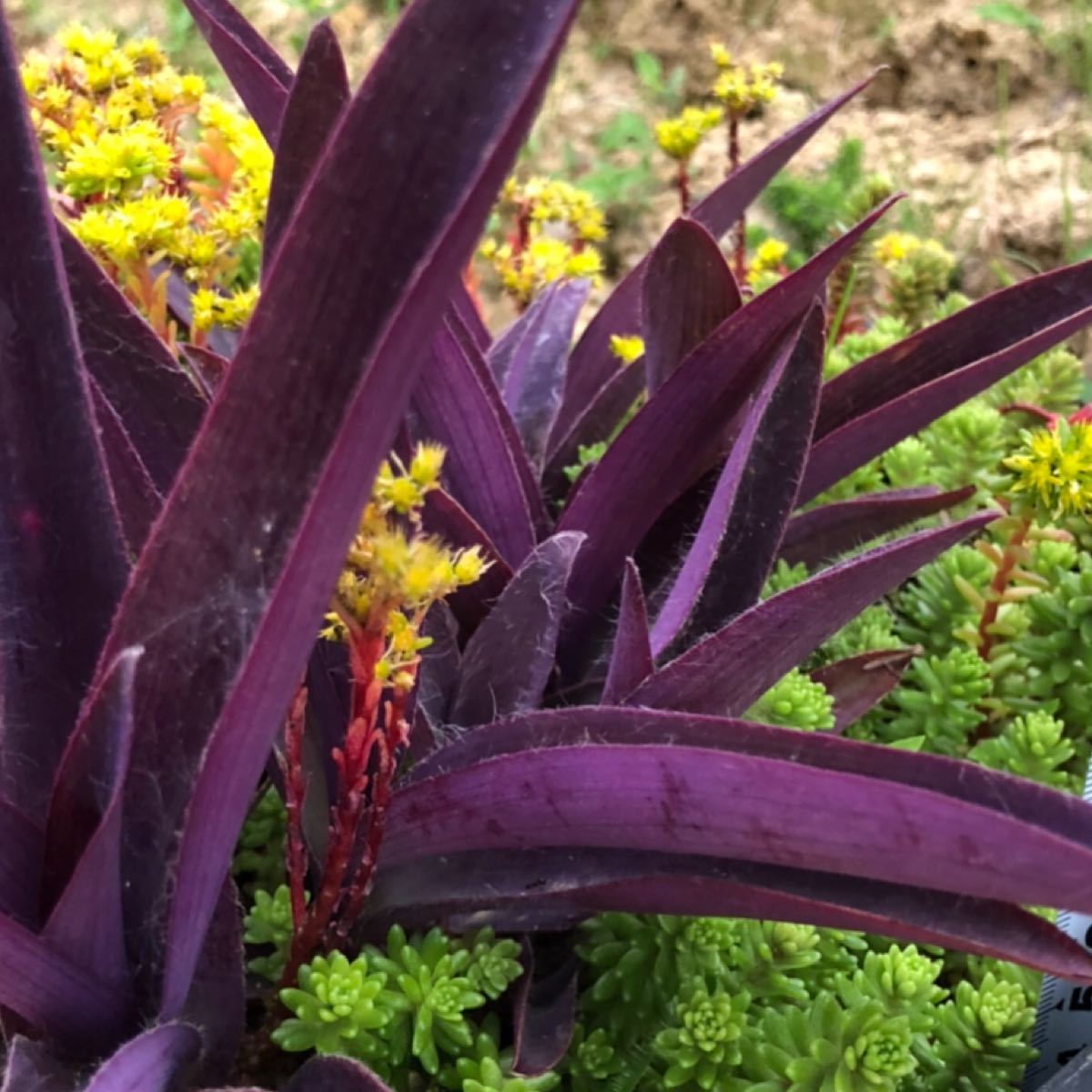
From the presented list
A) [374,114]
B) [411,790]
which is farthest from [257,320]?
[411,790]

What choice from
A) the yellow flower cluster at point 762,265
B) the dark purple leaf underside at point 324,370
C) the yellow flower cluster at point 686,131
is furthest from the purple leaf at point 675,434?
the yellow flower cluster at point 762,265

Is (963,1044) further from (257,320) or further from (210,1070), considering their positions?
(257,320)

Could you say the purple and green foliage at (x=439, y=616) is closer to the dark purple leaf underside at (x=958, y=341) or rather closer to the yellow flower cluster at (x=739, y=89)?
the dark purple leaf underside at (x=958, y=341)

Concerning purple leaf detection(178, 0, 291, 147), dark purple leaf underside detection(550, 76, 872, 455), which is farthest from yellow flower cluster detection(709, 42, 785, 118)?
purple leaf detection(178, 0, 291, 147)

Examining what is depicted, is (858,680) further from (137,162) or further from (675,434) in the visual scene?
(137,162)

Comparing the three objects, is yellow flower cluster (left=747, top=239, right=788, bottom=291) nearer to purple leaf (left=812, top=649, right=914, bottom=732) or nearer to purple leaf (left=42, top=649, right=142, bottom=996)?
purple leaf (left=812, top=649, right=914, bottom=732)

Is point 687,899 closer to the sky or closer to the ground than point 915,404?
closer to the ground

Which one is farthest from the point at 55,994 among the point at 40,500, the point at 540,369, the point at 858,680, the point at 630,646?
the point at 540,369
